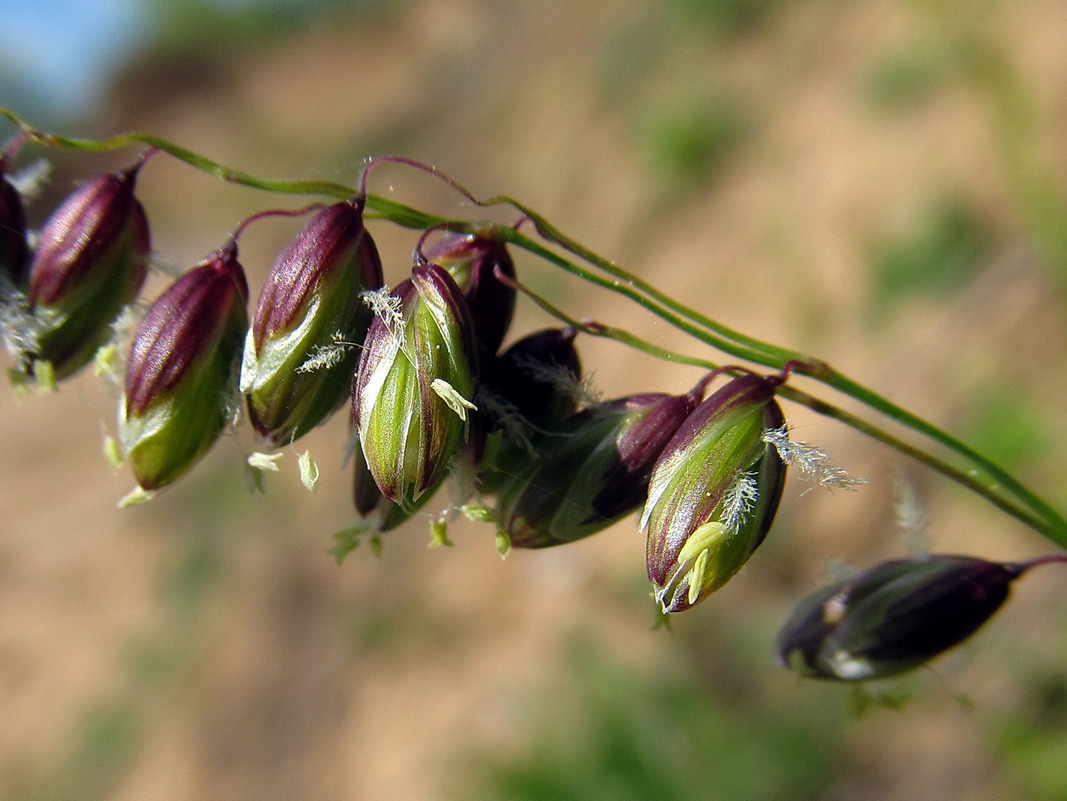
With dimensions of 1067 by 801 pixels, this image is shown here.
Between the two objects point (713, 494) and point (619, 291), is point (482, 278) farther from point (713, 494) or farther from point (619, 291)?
point (713, 494)

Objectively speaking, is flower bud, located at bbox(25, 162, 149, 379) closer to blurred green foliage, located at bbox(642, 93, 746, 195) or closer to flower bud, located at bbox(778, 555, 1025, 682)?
flower bud, located at bbox(778, 555, 1025, 682)

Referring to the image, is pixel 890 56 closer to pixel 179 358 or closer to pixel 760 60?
pixel 760 60

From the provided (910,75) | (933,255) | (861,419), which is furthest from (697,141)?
(861,419)

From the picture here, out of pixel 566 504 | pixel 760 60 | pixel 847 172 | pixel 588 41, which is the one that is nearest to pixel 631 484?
pixel 566 504

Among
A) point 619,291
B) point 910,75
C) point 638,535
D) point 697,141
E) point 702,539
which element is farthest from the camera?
point 697,141

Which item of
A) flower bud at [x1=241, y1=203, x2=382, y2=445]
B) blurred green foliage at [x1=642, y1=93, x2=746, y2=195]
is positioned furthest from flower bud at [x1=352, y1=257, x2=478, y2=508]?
blurred green foliage at [x1=642, y1=93, x2=746, y2=195]

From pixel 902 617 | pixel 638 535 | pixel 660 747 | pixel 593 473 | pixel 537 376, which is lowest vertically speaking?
pixel 660 747

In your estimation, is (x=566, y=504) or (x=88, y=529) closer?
(x=566, y=504)
